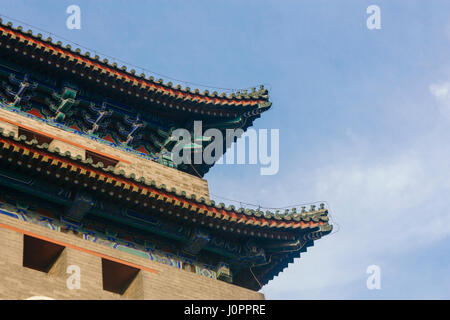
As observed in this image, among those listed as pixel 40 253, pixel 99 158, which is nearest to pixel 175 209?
pixel 40 253

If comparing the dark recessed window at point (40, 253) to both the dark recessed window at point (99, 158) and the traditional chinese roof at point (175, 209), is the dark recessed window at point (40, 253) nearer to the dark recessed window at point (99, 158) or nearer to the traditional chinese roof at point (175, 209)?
the traditional chinese roof at point (175, 209)

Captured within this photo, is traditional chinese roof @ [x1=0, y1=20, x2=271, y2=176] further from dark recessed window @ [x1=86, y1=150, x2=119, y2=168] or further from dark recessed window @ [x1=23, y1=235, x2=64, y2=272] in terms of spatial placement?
dark recessed window @ [x1=23, y1=235, x2=64, y2=272]

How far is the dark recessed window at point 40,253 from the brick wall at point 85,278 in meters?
0.17

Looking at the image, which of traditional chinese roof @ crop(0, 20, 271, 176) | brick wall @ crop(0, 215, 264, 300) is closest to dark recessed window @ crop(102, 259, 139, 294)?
brick wall @ crop(0, 215, 264, 300)

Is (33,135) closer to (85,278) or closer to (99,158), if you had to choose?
(99,158)

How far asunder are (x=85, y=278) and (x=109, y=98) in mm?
7051

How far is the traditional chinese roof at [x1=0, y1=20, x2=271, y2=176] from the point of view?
836 inches

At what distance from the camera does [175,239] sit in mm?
19438

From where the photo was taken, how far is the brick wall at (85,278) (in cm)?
1579

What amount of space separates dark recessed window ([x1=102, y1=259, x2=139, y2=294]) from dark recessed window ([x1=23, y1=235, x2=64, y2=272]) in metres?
1.16

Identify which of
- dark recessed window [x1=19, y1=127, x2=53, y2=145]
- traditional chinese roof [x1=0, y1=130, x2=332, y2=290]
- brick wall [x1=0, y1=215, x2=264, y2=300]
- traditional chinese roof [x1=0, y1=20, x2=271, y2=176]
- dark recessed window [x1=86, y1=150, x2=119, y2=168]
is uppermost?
traditional chinese roof [x1=0, y1=20, x2=271, y2=176]
